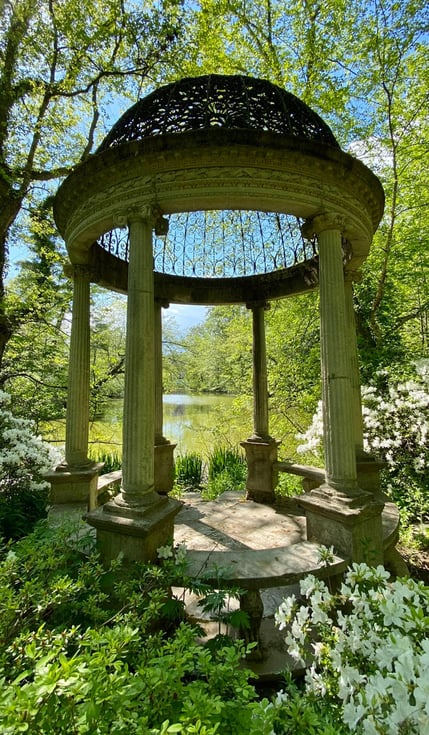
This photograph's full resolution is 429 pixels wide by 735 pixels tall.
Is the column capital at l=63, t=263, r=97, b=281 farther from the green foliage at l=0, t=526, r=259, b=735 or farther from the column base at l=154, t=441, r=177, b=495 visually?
the green foliage at l=0, t=526, r=259, b=735

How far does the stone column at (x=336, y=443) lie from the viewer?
13.0 feet

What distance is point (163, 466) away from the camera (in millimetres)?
8055

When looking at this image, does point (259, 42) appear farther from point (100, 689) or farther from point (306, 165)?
point (100, 689)

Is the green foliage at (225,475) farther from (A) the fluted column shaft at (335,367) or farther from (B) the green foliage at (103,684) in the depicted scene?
(B) the green foliage at (103,684)

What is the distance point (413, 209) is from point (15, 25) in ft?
40.1

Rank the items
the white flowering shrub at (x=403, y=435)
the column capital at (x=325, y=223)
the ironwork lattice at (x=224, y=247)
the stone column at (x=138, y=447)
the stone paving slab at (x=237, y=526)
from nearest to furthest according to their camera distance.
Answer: the stone column at (x=138, y=447), the column capital at (x=325, y=223), the stone paving slab at (x=237, y=526), the white flowering shrub at (x=403, y=435), the ironwork lattice at (x=224, y=247)

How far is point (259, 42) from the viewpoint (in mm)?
10500

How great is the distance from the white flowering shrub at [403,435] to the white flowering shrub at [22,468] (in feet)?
24.4

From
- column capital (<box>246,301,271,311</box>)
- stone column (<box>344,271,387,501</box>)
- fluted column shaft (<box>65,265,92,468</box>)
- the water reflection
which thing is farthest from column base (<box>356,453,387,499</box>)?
the water reflection

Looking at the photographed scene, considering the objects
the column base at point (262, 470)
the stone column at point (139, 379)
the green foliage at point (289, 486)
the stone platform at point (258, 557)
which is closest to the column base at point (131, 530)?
the stone column at point (139, 379)

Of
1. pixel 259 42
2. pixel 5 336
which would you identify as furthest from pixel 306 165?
pixel 259 42

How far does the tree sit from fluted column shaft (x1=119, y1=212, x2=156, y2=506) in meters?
6.02

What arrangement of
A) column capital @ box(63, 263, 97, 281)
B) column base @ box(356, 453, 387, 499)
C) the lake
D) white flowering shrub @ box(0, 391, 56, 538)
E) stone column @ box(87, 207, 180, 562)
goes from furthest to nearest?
the lake, white flowering shrub @ box(0, 391, 56, 538), column base @ box(356, 453, 387, 499), column capital @ box(63, 263, 97, 281), stone column @ box(87, 207, 180, 562)

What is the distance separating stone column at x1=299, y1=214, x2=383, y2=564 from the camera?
396 cm
